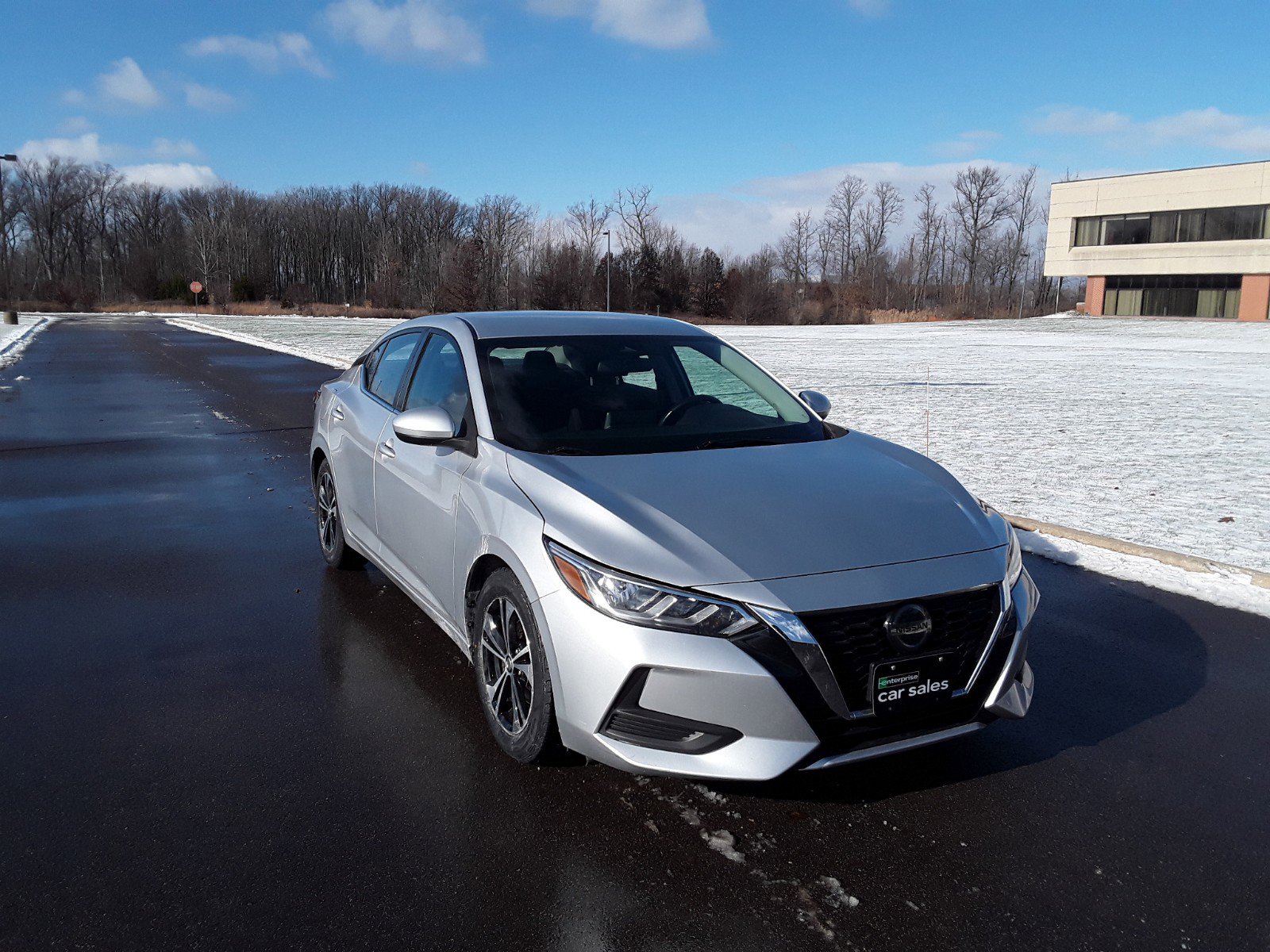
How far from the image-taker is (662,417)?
4496 millimetres

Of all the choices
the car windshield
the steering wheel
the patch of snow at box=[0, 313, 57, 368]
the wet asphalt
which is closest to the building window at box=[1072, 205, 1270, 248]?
the patch of snow at box=[0, 313, 57, 368]

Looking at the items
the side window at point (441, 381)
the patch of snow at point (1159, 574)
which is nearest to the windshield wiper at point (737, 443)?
the side window at point (441, 381)

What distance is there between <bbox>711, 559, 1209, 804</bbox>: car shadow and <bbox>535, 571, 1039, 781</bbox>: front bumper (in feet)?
0.31

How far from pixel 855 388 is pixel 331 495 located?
543 inches

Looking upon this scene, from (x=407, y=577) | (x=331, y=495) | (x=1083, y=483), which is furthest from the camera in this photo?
(x=1083, y=483)

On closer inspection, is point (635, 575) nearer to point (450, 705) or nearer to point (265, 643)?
point (450, 705)

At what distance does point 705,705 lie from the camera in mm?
3041

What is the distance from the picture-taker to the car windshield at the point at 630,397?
4.23m

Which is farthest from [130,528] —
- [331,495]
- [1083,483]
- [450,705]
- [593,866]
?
[1083,483]

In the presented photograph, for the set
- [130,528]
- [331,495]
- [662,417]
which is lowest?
[130,528]

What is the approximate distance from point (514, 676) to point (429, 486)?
1101 mm

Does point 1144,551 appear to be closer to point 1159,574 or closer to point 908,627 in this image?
point 1159,574

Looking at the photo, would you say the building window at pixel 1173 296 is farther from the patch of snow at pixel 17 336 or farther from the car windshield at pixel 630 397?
the car windshield at pixel 630 397

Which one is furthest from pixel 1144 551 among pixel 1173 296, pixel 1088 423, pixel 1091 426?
pixel 1173 296
